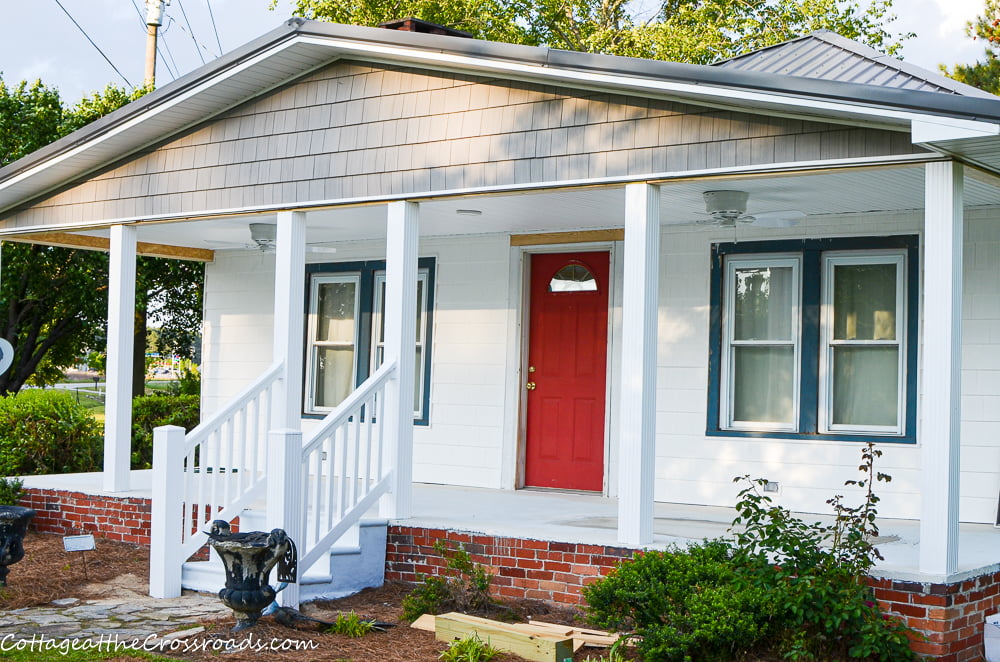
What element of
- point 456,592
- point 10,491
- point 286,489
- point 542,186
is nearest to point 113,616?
point 286,489

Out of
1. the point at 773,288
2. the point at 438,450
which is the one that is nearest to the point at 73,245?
the point at 438,450

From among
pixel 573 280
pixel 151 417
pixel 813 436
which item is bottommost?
pixel 151 417

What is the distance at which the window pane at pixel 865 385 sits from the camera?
8.41m

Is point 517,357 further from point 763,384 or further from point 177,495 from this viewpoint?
point 177,495

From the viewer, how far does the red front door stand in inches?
386

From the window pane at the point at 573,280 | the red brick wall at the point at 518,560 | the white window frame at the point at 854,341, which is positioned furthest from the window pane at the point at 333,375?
the white window frame at the point at 854,341

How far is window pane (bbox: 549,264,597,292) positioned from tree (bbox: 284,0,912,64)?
1118 centimetres

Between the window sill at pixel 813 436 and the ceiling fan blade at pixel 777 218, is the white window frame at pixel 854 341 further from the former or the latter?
the ceiling fan blade at pixel 777 218

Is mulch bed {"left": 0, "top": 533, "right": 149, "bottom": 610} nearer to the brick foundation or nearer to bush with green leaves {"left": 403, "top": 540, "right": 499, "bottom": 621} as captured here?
the brick foundation

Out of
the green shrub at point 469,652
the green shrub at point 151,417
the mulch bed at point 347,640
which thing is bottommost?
the mulch bed at point 347,640

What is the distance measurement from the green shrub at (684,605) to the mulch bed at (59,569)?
3708 millimetres

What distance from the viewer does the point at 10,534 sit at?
722 centimetres

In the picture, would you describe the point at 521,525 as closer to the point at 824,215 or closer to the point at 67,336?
the point at 824,215

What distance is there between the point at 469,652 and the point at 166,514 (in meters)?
2.82
